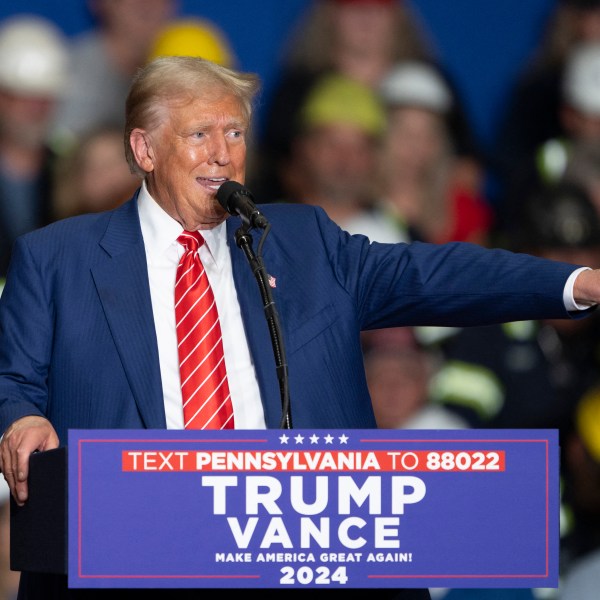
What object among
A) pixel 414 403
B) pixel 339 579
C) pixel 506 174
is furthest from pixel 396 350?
pixel 339 579

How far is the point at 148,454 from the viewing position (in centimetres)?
187

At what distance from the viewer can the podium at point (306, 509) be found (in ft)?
6.11

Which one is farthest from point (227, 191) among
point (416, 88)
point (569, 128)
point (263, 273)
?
point (569, 128)

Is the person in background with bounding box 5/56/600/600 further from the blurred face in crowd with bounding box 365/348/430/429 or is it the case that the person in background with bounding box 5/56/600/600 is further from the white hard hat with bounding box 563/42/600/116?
the white hard hat with bounding box 563/42/600/116

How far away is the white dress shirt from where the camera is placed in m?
2.26

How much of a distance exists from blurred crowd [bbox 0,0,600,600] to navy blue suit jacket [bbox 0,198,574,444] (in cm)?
222

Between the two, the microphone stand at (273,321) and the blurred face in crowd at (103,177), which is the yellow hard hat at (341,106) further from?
the microphone stand at (273,321)

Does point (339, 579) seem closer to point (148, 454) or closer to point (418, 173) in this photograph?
point (148, 454)

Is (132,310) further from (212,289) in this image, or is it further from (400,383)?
(400,383)

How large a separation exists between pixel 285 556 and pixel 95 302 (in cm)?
63

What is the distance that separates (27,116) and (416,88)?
4.85 feet

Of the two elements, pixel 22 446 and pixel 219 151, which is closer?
pixel 22 446

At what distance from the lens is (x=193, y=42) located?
16.2 ft

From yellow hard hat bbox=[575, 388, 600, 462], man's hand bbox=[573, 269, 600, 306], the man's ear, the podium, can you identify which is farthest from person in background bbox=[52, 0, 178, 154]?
the podium
